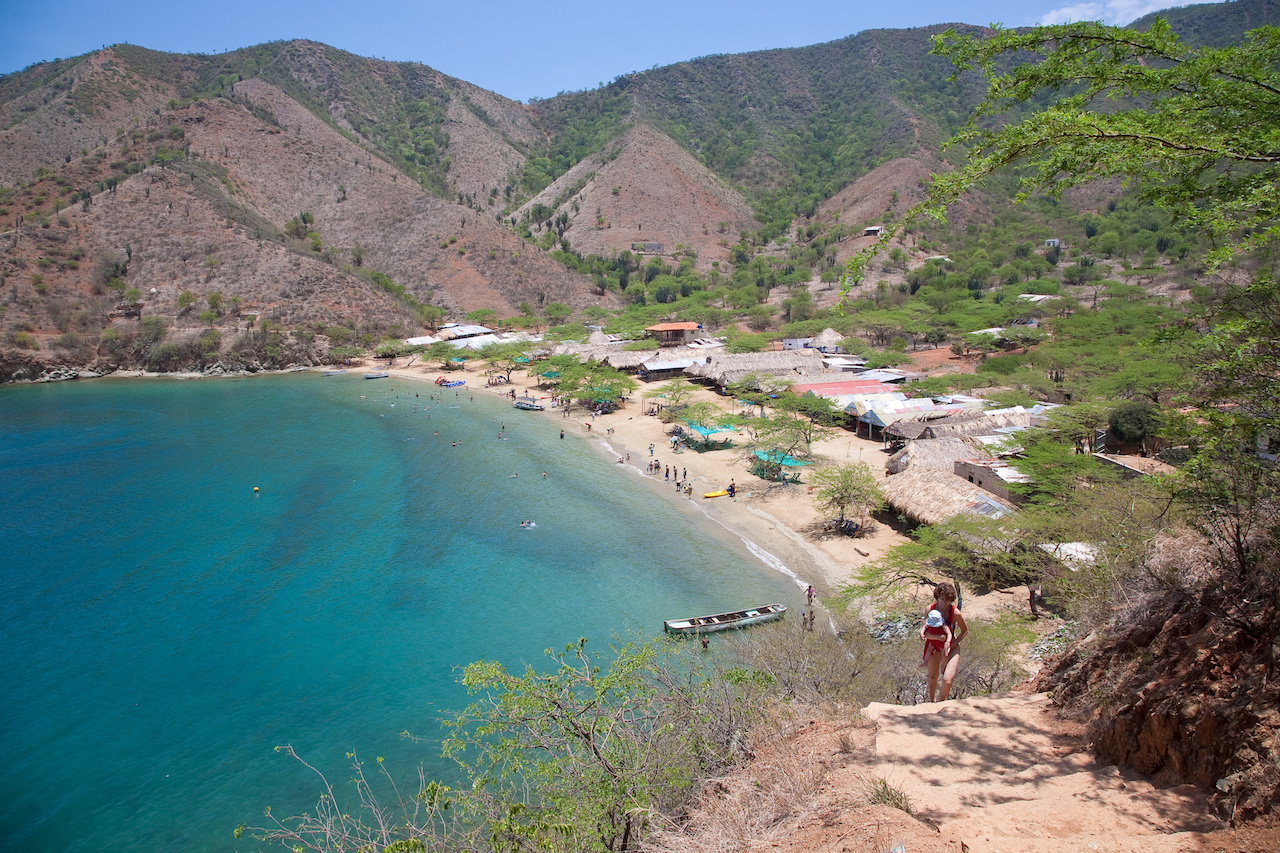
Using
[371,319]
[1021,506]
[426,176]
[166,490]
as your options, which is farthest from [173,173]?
[1021,506]

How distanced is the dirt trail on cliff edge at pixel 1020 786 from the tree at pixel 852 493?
1954 cm

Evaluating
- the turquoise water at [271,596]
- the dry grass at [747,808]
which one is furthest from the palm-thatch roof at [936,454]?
the dry grass at [747,808]

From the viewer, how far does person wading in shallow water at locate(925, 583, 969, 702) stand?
23.3 ft

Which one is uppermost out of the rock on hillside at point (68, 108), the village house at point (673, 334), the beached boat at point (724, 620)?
the rock on hillside at point (68, 108)

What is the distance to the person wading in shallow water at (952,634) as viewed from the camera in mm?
7105

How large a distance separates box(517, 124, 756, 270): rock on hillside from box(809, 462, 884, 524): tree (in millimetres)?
94727

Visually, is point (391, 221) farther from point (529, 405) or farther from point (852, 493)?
point (852, 493)

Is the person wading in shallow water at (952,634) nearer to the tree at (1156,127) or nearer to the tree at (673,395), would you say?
the tree at (1156,127)

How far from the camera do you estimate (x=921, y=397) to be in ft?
138

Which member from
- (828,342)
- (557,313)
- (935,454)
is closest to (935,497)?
(935,454)

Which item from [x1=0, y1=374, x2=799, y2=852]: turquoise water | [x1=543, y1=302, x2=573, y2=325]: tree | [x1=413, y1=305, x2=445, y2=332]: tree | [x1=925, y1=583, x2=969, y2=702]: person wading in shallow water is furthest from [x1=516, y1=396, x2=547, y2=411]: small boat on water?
[x1=925, y1=583, x2=969, y2=702]: person wading in shallow water

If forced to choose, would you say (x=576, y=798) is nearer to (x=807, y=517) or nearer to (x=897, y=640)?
(x=897, y=640)

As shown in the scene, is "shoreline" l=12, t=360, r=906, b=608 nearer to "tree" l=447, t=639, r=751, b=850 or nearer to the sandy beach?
the sandy beach

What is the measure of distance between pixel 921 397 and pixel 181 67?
16218 cm
